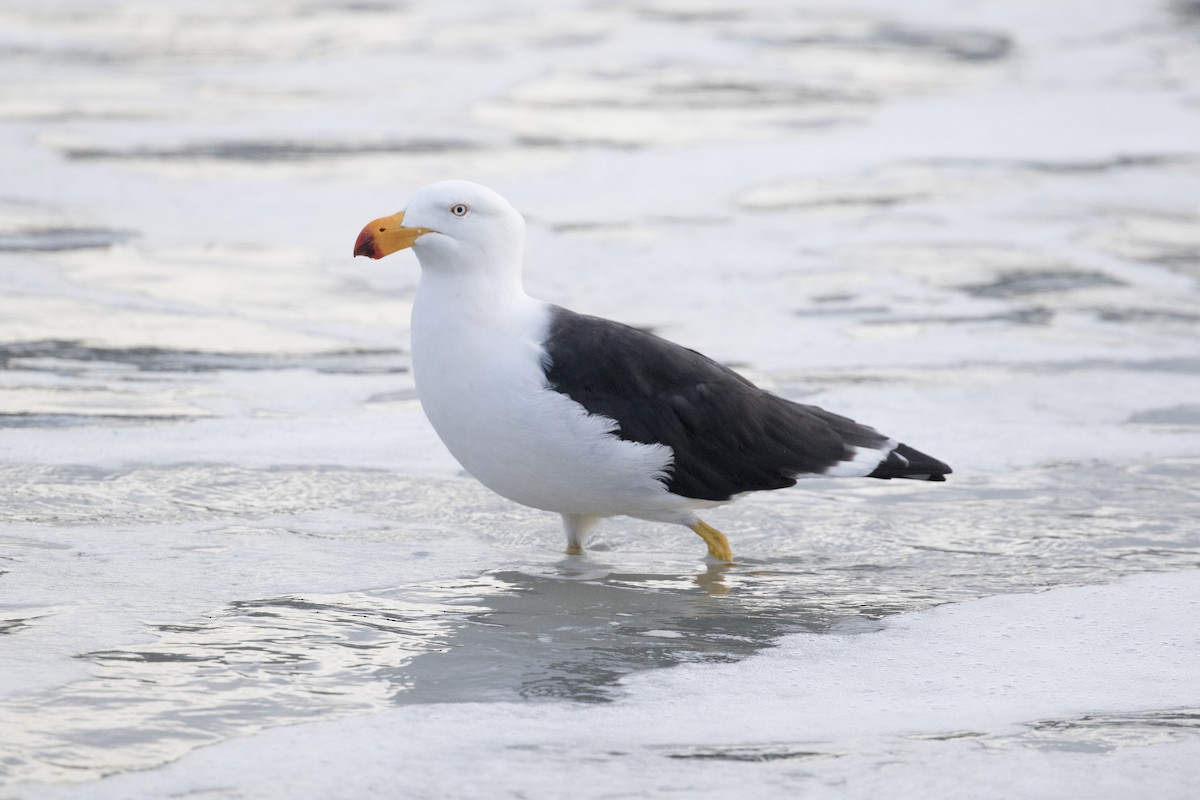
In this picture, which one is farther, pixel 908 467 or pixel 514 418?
pixel 908 467

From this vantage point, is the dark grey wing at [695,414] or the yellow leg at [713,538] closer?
the dark grey wing at [695,414]

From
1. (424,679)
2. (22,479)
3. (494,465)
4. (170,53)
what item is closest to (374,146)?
(170,53)

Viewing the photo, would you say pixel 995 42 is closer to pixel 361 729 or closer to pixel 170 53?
pixel 170 53

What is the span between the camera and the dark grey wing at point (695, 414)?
501 cm

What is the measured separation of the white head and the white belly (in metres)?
0.15

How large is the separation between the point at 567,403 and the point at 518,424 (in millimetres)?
162

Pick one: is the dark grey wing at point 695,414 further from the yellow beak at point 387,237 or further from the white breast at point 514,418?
the yellow beak at point 387,237

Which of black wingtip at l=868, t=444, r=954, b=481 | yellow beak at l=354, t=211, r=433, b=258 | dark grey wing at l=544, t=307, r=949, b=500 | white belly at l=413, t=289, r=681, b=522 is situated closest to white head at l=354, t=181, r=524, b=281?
yellow beak at l=354, t=211, r=433, b=258

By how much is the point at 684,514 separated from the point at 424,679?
1.40m

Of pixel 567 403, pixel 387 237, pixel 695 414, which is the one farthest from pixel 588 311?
pixel 567 403

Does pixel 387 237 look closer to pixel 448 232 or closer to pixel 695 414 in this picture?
pixel 448 232

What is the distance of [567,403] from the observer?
4.89 meters

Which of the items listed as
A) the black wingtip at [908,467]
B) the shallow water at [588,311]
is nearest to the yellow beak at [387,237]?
the shallow water at [588,311]

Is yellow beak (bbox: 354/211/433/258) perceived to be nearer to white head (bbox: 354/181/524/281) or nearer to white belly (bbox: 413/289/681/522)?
white head (bbox: 354/181/524/281)
